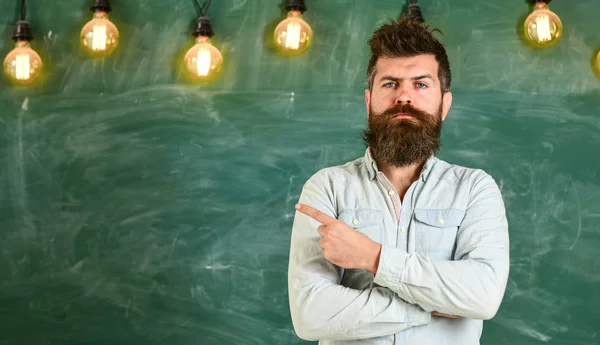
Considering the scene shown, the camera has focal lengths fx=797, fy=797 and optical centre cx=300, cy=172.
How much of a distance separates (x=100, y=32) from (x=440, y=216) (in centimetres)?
174

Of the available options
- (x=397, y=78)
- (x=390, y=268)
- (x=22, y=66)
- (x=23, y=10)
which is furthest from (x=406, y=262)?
(x=23, y=10)

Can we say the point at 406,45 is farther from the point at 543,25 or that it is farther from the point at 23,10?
the point at 23,10

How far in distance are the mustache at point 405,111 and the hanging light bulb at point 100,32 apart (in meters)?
1.48

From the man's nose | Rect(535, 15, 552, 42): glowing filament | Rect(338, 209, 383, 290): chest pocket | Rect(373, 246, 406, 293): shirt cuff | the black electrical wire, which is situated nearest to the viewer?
Rect(373, 246, 406, 293): shirt cuff

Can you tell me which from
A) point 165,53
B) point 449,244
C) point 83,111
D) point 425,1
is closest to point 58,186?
point 83,111

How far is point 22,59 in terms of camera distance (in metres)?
3.10

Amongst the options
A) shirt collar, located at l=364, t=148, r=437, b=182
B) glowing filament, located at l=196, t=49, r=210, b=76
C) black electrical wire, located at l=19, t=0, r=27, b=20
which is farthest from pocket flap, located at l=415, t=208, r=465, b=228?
black electrical wire, located at l=19, t=0, r=27, b=20

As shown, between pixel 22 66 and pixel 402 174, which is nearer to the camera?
pixel 402 174

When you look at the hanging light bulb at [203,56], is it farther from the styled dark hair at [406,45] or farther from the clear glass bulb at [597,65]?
the clear glass bulb at [597,65]

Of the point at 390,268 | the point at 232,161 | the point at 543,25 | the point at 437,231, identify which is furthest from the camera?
the point at 232,161

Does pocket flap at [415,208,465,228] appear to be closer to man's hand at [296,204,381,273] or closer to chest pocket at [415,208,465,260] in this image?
chest pocket at [415,208,465,260]

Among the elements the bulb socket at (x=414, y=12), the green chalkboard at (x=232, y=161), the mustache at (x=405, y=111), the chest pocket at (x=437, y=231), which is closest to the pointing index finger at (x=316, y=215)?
the chest pocket at (x=437, y=231)

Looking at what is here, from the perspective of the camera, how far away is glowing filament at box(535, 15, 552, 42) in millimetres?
2984

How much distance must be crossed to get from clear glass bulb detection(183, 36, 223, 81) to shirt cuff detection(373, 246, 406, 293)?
1496 mm
